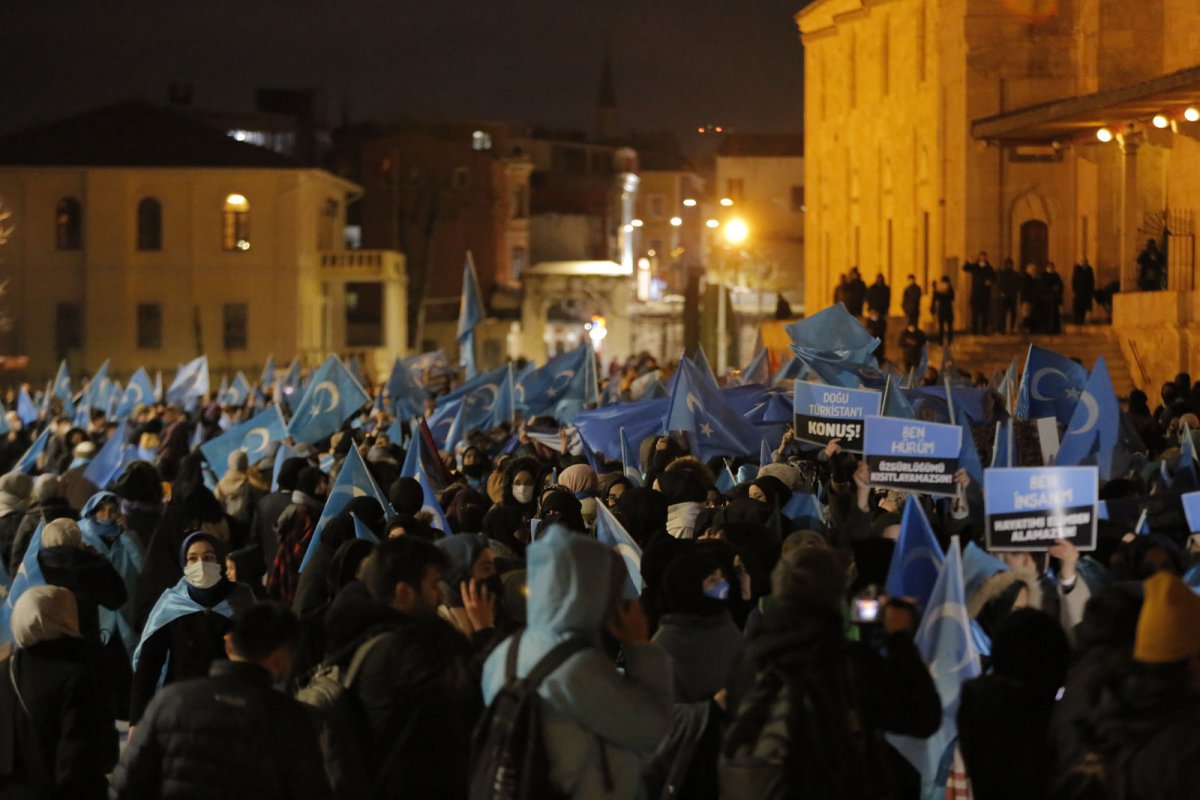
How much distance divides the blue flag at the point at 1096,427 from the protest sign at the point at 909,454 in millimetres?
3503

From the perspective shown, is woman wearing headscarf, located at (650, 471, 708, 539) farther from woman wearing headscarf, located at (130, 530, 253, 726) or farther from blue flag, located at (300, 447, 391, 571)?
woman wearing headscarf, located at (130, 530, 253, 726)

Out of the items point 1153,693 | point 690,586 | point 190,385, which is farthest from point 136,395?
point 1153,693

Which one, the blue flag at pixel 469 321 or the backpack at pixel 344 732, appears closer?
→ the backpack at pixel 344 732

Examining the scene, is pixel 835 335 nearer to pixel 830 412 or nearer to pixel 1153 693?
pixel 830 412

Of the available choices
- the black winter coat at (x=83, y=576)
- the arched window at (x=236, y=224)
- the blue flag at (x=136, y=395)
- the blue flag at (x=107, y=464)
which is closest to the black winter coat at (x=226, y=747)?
the black winter coat at (x=83, y=576)

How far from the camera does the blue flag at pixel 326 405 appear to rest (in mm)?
19562

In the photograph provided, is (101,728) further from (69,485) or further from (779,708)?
(69,485)

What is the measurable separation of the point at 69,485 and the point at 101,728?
869 cm

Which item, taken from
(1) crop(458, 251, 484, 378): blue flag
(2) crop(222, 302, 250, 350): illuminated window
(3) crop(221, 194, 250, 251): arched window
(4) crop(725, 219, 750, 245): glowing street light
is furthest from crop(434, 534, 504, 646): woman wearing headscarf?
(3) crop(221, 194, 250, 251): arched window

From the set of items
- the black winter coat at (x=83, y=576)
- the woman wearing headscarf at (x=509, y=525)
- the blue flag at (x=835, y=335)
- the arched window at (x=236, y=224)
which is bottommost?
the black winter coat at (x=83, y=576)

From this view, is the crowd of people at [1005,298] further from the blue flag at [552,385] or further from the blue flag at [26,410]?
the blue flag at [26,410]

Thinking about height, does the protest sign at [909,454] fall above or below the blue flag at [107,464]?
above

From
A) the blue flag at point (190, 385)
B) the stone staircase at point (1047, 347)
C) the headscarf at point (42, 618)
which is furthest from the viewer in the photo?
the blue flag at point (190, 385)

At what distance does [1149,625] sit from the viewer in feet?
19.9
